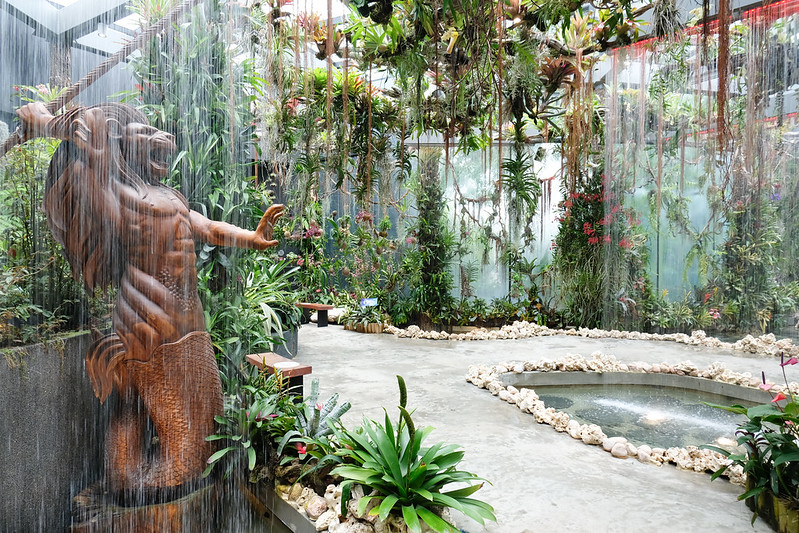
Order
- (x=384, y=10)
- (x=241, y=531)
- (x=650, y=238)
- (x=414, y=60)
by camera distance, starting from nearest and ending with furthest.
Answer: (x=241, y=531), (x=384, y=10), (x=414, y=60), (x=650, y=238)

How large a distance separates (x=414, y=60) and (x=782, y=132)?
255 inches

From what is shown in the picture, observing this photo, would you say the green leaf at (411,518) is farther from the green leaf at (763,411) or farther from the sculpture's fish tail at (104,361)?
the green leaf at (763,411)

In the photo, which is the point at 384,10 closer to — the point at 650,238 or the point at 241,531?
the point at 241,531

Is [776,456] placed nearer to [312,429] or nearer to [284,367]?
[312,429]

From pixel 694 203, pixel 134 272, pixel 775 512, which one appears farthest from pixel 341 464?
pixel 694 203

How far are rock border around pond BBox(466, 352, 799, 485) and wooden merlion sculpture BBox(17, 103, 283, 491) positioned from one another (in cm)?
255

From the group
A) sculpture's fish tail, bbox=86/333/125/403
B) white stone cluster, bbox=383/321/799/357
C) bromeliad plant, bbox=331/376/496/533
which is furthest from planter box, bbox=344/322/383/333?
sculpture's fish tail, bbox=86/333/125/403

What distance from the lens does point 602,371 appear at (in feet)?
17.1

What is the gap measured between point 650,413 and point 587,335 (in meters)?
3.22

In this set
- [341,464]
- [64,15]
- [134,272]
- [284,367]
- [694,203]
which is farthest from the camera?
[694,203]

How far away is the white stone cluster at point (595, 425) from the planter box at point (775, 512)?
19.0 inches

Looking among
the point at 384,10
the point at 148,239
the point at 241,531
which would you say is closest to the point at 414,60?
the point at 384,10

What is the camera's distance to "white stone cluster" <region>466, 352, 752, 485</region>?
297cm

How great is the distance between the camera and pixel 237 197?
3102mm
